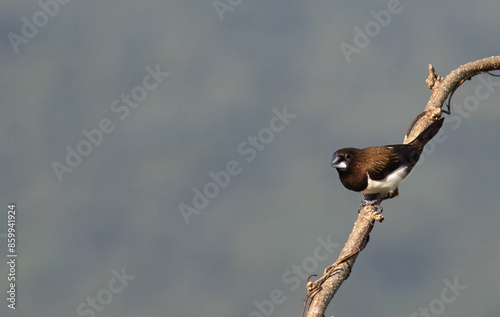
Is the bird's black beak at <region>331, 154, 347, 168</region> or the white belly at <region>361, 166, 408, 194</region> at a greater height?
the bird's black beak at <region>331, 154, 347, 168</region>

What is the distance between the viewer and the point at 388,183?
4.83 m

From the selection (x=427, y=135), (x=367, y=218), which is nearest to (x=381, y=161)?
(x=427, y=135)

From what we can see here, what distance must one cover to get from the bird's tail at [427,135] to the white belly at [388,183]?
228 millimetres

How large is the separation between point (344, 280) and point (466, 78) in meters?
2.32

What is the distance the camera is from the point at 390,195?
4.90 m

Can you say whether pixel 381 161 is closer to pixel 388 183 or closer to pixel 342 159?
pixel 388 183

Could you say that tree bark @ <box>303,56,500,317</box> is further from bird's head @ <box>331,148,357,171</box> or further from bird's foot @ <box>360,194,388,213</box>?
bird's head @ <box>331,148,357,171</box>

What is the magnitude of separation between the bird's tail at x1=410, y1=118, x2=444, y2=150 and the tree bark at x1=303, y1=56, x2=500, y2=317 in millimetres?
111

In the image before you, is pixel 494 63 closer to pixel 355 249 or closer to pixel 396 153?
pixel 396 153

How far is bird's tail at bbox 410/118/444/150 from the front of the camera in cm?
494

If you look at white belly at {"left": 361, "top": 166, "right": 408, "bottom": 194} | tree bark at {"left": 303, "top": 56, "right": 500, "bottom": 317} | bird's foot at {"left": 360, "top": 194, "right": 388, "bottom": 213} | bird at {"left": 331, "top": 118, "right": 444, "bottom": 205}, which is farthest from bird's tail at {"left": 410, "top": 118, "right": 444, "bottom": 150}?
bird's foot at {"left": 360, "top": 194, "right": 388, "bottom": 213}

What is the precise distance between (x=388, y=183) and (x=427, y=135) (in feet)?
1.74

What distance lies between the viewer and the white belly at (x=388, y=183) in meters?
4.78

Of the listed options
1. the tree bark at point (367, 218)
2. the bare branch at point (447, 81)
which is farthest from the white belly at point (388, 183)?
the bare branch at point (447, 81)
